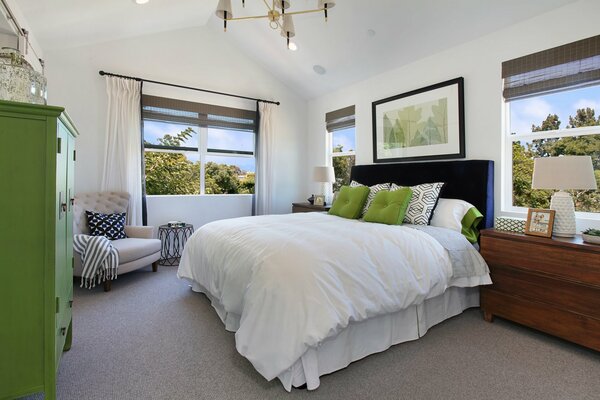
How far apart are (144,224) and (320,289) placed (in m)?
3.32

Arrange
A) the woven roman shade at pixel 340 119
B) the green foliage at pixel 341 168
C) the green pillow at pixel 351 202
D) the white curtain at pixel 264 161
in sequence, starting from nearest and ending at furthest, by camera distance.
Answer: the green pillow at pixel 351 202 < the woven roman shade at pixel 340 119 < the green foliage at pixel 341 168 < the white curtain at pixel 264 161

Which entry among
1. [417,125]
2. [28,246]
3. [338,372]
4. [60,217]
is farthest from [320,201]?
[28,246]

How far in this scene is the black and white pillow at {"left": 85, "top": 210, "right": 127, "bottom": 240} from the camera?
354cm

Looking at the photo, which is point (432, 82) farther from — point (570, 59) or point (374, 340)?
point (374, 340)

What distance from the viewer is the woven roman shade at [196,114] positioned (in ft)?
14.1

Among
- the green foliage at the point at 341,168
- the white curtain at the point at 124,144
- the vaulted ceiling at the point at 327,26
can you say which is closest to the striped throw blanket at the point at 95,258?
the white curtain at the point at 124,144

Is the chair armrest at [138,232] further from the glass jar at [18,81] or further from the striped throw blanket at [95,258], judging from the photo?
the glass jar at [18,81]

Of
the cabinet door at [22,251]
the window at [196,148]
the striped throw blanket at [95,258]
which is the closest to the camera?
the cabinet door at [22,251]

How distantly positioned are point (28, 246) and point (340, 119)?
4.22 meters

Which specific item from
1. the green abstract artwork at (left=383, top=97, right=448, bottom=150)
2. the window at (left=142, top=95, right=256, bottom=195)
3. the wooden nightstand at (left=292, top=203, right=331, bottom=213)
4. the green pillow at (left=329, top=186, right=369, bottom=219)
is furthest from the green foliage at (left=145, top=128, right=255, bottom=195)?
the green abstract artwork at (left=383, top=97, right=448, bottom=150)

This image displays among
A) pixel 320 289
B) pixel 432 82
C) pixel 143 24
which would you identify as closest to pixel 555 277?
pixel 320 289

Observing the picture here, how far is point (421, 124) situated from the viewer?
3.65 meters

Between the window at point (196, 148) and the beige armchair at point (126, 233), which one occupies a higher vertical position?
the window at point (196, 148)

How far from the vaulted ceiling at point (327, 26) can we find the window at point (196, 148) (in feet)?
3.17
